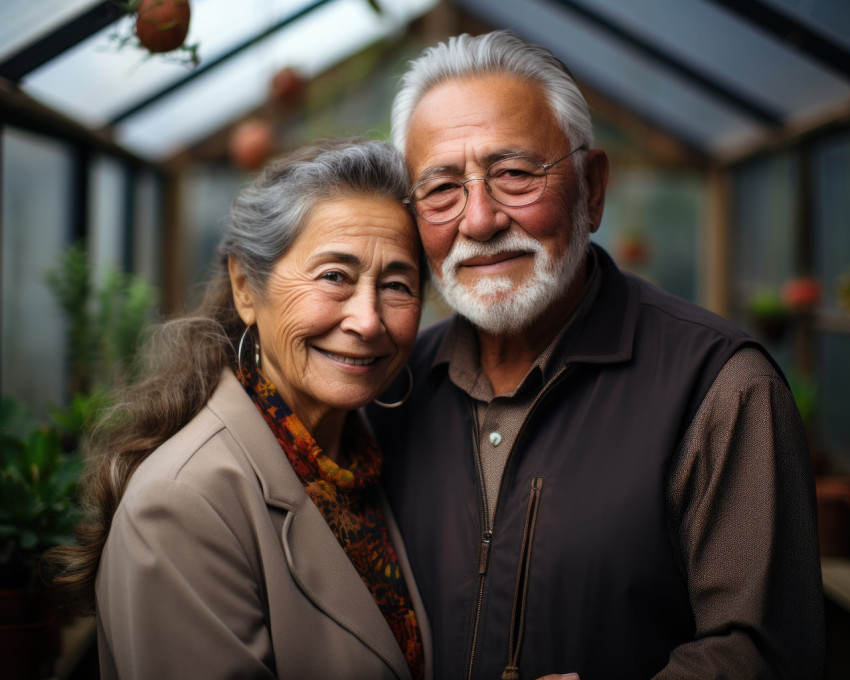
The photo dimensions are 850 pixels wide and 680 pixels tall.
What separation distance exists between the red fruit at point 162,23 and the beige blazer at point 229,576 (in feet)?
2.48

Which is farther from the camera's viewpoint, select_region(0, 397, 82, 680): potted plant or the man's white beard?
select_region(0, 397, 82, 680): potted plant

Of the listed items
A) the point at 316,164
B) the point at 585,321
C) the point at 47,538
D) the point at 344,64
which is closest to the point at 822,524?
the point at 585,321

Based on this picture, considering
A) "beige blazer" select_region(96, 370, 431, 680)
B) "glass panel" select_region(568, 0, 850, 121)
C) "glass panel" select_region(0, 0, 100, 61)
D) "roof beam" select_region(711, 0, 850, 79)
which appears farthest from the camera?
"glass panel" select_region(568, 0, 850, 121)

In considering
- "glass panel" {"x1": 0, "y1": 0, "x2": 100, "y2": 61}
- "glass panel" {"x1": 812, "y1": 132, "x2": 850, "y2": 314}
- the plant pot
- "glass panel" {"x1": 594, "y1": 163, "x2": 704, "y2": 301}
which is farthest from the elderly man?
"glass panel" {"x1": 594, "y1": 163, "x2": 704, "y2": 301}

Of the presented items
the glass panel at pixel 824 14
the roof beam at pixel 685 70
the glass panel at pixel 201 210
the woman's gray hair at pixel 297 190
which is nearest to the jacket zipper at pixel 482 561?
the woman's gray hair at pixel 297 190

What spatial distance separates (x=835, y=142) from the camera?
13.0 ft

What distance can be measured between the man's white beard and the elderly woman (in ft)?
0.32

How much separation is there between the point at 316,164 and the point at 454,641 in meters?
0.98

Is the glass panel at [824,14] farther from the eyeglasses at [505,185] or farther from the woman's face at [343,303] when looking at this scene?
the woman's face at [343,303]

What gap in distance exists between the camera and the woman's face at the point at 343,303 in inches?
56.4

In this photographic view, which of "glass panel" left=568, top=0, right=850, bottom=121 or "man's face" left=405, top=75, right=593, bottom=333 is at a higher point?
"glass panel" left=568, top=0, right=850, bottom=121

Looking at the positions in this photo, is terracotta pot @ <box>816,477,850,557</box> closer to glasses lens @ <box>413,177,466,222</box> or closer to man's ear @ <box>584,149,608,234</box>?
man's ear @ <box>584,149,608,234</box>

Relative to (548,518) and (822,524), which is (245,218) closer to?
(548,518)

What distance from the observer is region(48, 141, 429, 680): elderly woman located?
3.93ft
